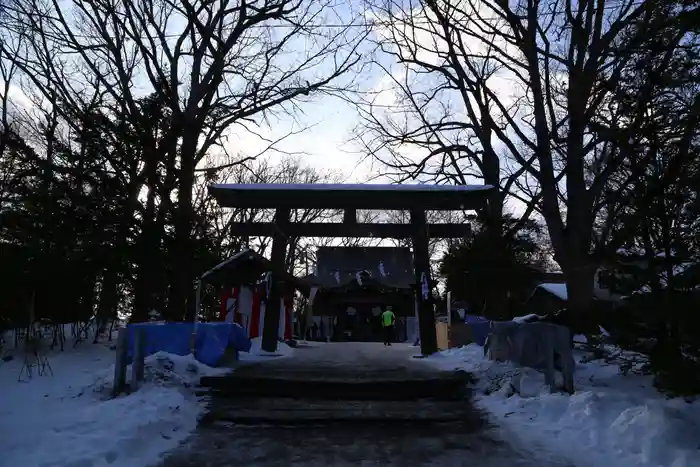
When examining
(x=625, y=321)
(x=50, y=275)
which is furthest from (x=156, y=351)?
(x=625, y=321)

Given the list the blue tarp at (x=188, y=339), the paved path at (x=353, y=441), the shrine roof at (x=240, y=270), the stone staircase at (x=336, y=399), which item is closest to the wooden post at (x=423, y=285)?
the shrine roof at (x=240, y=270)

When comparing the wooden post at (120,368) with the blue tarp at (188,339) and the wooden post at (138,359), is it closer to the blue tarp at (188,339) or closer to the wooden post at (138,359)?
the wooden post at (138,359)

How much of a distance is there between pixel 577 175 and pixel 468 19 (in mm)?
5031

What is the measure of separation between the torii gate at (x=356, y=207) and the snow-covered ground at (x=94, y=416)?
19.2ft

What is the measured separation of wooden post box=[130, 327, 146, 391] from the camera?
322 inches

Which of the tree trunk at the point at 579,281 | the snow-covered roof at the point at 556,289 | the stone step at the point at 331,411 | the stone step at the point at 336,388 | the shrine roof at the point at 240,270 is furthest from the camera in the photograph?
the snow-covered roof at the point at 556,289

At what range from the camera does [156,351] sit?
10445 mm

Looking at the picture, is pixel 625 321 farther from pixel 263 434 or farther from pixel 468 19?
pixel 468 19

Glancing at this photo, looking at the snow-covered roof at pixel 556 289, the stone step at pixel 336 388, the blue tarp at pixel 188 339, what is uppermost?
the snow-covered roof at pixel 556 289

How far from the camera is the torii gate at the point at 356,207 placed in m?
15.2

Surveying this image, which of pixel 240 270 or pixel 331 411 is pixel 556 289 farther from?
pixel 331 411

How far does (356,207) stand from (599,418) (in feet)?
33.9

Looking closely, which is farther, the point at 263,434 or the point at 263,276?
the point at 263,276

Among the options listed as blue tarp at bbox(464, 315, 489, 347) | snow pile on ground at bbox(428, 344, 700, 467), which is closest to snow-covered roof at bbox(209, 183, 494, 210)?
blue tarp at bbox(464, 315, 489, 347)
